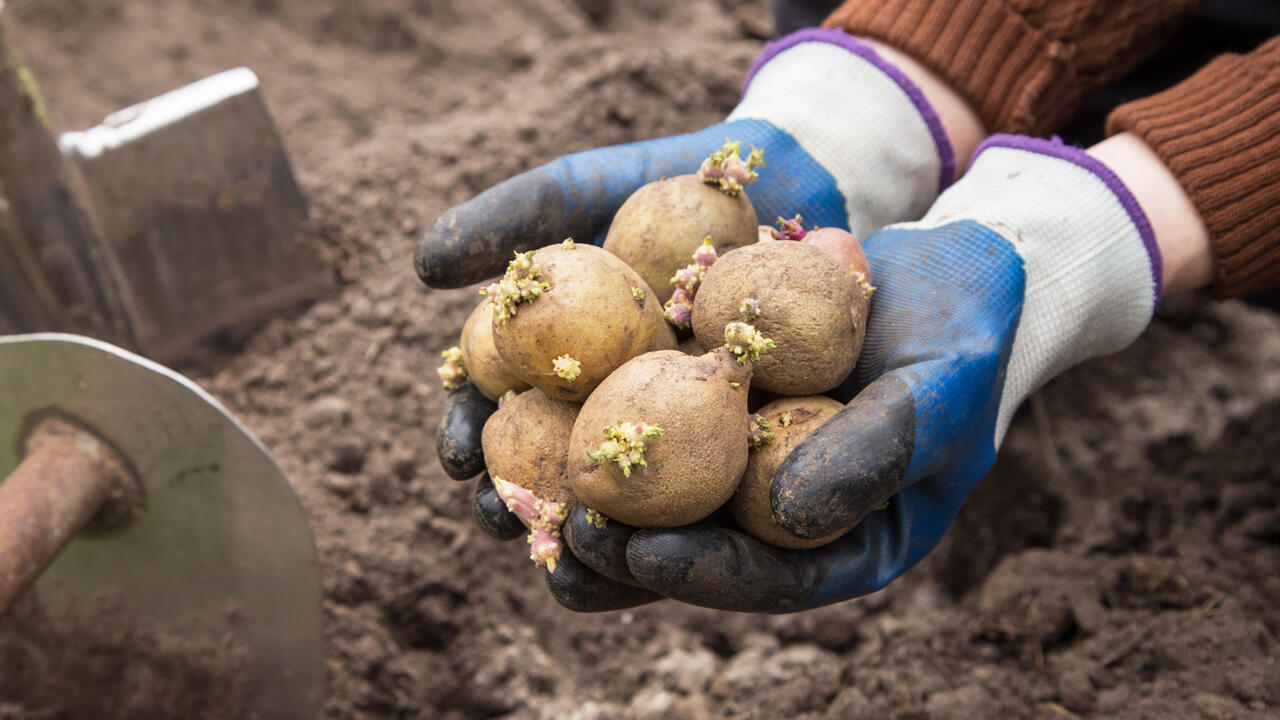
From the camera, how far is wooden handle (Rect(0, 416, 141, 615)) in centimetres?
220

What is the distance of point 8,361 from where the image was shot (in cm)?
249

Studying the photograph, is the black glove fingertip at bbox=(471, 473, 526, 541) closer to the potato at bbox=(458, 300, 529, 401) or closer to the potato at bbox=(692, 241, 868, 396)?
the potato at bbox=(458, 300, 529, 401)

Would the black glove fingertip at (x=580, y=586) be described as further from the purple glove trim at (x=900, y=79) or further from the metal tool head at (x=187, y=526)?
the purple glove trim at (x=900, y=79)

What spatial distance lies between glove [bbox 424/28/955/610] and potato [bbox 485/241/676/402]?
31cm

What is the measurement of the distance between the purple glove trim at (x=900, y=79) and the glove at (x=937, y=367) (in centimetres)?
23

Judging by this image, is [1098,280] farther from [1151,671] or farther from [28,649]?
[28,649]

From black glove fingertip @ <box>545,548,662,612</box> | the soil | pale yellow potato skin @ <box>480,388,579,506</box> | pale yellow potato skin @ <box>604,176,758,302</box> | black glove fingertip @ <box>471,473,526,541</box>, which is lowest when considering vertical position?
the soil

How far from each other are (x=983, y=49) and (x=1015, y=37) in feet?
0.31

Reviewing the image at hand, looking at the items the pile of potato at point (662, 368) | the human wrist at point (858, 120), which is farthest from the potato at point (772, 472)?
the human wrist at point (858, 120)

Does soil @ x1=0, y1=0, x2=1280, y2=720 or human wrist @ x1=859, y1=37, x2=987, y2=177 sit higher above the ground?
human wrist @ x1=859, y1=37, x2=987, y2=177

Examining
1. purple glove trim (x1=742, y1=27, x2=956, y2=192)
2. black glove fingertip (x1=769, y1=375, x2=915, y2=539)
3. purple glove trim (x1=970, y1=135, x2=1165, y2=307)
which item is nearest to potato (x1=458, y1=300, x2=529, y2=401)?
black glove fingertip (x1=769, y1=375, x2=915, y2=539)

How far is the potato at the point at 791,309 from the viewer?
1.86m

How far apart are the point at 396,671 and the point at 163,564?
29.5 inches

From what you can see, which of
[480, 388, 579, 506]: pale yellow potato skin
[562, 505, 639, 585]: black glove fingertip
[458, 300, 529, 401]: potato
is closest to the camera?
[562, 505, 639, 585]: black glove fingertip
